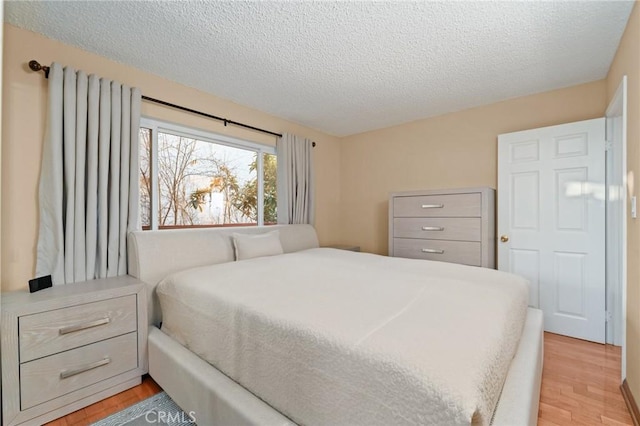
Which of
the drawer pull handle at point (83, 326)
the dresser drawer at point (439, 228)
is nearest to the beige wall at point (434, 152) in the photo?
the dresser drawer at point (439, 228)

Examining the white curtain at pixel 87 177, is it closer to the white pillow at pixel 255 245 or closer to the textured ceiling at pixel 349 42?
the textured ceiling at pixel 349 42

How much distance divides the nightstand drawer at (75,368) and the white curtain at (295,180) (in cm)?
196

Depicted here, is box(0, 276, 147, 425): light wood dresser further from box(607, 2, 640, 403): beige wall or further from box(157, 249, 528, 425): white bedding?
box(607, 2, 640, 403): beige wall

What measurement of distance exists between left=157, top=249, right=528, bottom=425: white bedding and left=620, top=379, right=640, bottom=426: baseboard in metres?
0.76

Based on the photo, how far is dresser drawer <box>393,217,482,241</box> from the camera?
2.91 meters

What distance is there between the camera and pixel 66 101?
6.41 ft

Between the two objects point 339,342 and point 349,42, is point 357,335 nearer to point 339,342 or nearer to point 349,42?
point 339,342

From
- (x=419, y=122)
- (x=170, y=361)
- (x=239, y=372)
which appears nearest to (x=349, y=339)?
(x=239, y=372)

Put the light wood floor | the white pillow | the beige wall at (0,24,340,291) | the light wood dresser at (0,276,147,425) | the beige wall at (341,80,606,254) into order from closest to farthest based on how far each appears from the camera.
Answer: the light wood dresser at (0,276,147,425)
the light wood floor
the beige wall at (0,24,340,291)
the white pillow
the beige wall at (341,80,606,254)

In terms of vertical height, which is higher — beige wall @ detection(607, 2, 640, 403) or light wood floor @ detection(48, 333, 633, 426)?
beige wall @ detection(607, 2, 640, 403)

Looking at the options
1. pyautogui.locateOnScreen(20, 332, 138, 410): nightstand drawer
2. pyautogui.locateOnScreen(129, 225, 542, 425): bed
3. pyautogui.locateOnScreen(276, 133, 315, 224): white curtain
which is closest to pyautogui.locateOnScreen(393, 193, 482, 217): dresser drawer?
pyautogui.locateOnScreen(129, 225, 542, 425): bed

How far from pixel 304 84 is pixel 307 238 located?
1.70 m

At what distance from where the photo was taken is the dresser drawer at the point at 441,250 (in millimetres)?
2902

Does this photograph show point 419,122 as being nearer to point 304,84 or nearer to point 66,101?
point 304,84
